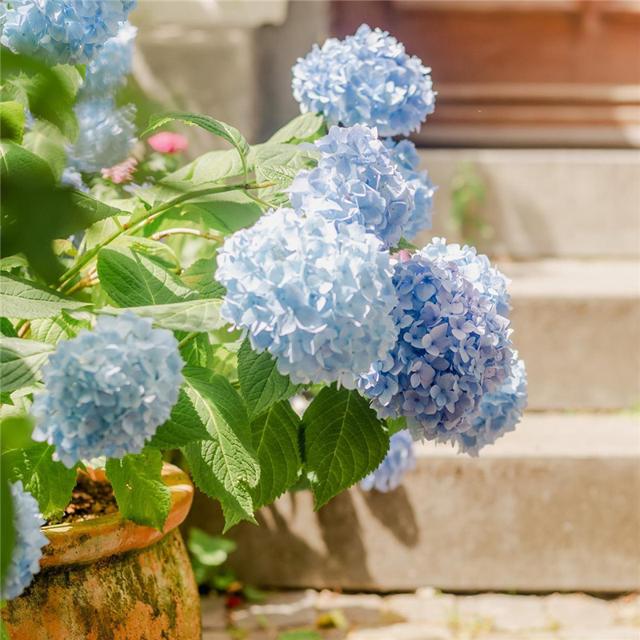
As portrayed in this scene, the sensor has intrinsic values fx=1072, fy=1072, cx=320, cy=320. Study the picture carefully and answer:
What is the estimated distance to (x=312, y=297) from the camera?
81 cm

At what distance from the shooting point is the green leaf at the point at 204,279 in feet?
3.20

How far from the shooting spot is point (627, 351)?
2.70 meters

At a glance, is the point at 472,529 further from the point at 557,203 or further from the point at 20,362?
the point at 20,362

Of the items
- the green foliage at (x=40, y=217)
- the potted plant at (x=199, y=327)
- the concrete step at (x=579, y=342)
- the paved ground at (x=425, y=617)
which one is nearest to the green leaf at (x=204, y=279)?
the potted plant at (x=199, y=327)

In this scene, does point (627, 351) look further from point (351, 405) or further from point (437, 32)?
point (351, 405)

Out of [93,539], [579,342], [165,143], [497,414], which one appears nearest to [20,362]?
[93,539]

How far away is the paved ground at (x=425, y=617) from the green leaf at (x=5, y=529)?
156cm

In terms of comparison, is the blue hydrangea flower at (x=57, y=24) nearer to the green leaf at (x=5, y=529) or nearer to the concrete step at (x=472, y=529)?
the green leaf at (x=5, y=529)

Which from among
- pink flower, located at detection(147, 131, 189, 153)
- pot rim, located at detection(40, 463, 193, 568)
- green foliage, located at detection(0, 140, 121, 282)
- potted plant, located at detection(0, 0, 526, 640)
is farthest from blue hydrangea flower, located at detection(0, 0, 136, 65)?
pink flower, located at detection(147, 131, 189, 153)

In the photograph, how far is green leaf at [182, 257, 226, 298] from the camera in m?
0.98

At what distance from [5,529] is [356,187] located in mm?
433

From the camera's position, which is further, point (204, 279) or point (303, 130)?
point (303, 130)

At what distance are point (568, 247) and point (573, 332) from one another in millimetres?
548

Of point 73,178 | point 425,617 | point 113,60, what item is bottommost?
point 425,617
